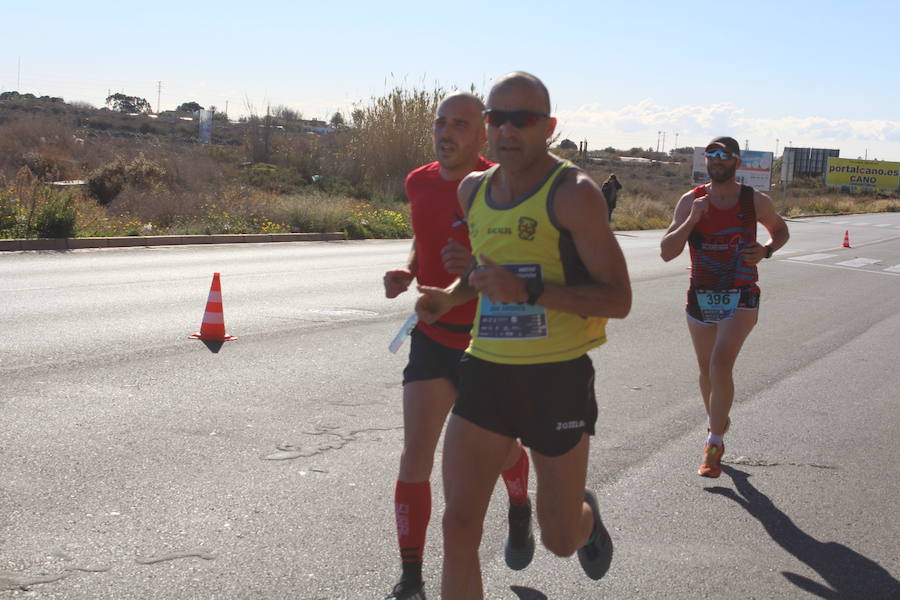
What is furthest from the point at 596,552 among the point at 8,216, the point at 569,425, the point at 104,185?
the point at 104,185

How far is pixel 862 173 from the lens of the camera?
96375 millimetres

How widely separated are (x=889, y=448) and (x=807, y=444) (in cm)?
54

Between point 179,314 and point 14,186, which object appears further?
point 14,186

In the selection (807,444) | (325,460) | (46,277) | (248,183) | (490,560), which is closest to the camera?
(490,560)

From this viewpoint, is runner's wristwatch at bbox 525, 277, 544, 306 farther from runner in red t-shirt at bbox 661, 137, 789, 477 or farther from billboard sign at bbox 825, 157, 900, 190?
billboard sign at bbox 825, 157, 900, 190

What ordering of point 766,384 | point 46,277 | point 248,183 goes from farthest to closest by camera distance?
point 248,183 → point 46,277 → point 766,384

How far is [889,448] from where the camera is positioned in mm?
6492

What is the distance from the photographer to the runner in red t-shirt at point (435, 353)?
3.67 meters

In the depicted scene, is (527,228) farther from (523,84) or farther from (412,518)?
(412,518)

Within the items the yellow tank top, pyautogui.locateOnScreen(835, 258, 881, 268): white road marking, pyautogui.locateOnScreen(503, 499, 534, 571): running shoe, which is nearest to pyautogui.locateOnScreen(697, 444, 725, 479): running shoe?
pyautogui.locateOnScreen(503, 499, 534, 571): running shoe

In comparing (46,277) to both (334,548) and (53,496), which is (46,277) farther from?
(334,548)

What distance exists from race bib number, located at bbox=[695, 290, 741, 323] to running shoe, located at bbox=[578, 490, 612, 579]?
222 centimetres

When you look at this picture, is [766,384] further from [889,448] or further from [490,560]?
[490,560]

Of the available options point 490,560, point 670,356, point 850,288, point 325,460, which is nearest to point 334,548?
point 490,560
